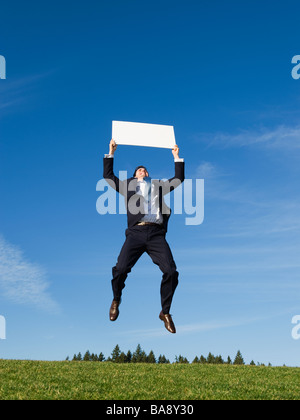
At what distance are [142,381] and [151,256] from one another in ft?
13.3

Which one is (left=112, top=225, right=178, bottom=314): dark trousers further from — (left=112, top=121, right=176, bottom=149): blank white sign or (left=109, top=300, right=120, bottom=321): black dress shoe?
(left=112, top=121, right=176, bottom=149): blank white sign

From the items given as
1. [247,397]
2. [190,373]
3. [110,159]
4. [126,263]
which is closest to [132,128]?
[110,159]

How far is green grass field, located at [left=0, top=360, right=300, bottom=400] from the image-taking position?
10.2m

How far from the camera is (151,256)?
32.6 feet

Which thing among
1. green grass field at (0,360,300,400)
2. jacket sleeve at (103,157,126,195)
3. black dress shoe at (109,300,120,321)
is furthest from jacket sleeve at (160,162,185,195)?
green grass field at (0,360,300,400)

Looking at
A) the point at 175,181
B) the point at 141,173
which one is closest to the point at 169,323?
the point at 175,181

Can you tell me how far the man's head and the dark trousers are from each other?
1.38m

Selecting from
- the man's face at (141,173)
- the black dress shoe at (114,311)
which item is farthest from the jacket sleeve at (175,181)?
the black dress shoe at (114,311)

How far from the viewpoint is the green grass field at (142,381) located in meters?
10.2

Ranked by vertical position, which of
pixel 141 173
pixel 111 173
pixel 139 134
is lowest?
pixel 111 173

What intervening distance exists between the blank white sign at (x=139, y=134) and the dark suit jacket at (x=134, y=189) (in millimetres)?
628

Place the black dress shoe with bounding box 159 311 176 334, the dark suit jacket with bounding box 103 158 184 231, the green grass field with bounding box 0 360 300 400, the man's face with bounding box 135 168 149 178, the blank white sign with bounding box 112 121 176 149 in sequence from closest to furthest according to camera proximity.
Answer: the black dress shoe with bounding box 159 311 176 334, the blank white sign with bounding box 112 121 176 149, the dark suit jacket with bounding box 103 158 184 231, the green grass field with bounding box 0 360 300 400, the man's face with bounding box 135 168 149 178

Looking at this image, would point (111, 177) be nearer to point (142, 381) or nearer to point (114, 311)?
point (114, 311)

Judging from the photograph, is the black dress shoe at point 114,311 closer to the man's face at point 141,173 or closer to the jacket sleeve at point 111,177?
the jacket sleeve at point 111,177
